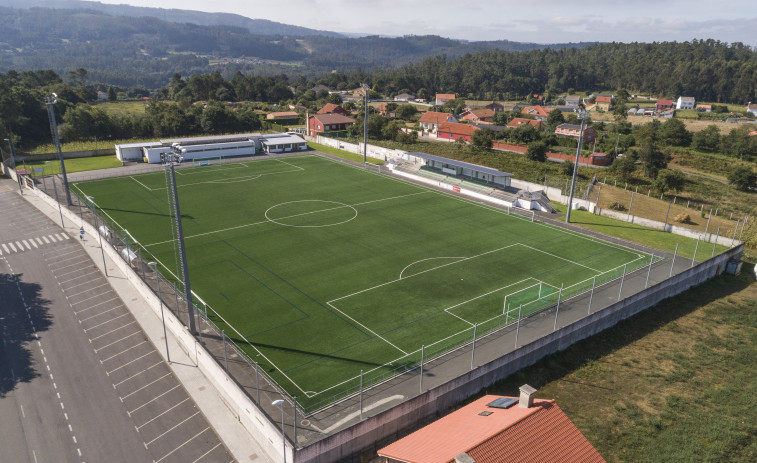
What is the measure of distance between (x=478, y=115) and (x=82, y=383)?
131m

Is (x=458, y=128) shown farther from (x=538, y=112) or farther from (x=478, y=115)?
(x=538, y=112)

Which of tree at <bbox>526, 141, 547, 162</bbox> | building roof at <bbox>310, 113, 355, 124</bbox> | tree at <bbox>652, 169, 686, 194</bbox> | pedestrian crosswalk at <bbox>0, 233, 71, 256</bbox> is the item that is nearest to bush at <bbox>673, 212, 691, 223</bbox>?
tree at <bbox>652, 169, 686, 194</bbox>

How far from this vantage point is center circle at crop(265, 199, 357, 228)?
2075 inches

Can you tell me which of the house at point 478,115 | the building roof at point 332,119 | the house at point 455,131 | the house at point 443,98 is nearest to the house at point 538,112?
the house at point 478,115

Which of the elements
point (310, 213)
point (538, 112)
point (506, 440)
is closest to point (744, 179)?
point (310, 213)

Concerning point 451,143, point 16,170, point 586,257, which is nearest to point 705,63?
point 451,143

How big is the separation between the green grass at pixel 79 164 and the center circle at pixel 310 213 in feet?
126

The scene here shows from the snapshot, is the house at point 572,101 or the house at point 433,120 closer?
the house at point 433,120

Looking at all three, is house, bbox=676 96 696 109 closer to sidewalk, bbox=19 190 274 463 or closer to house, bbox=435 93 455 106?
house, bbox=435 93 455 106

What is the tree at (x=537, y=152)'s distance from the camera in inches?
3452

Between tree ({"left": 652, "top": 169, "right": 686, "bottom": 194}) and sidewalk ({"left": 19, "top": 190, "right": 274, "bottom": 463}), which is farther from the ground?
tree ({"left": 652, "top": 169, "right": 686, "bottom": 194})

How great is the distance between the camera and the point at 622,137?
102875 mm

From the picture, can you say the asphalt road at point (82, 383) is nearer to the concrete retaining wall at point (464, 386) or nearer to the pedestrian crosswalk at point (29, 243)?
the pedestrian crosswalk at point (29, 243)

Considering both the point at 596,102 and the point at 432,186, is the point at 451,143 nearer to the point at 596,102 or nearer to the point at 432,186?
the point at 432,186
